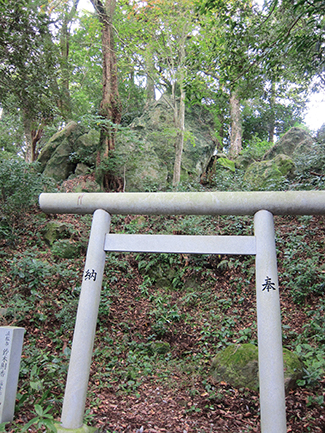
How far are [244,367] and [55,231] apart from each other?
523 cm

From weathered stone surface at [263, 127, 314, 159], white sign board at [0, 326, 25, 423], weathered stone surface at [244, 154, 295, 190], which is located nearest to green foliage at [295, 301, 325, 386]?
white sign board at [0, 326, 25, 423]

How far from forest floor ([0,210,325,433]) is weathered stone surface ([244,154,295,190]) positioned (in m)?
1.68

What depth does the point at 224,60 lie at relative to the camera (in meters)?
5.65

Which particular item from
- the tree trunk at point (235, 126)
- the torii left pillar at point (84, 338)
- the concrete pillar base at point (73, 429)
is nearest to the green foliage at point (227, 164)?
the tree trunk at point (235, 126)

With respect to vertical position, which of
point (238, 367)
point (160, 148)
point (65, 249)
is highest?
point (160, 148)

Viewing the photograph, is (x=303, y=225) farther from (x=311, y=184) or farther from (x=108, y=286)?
(x=108, y=286)

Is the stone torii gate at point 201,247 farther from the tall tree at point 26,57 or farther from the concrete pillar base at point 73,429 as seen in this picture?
the tall tree at point 26,57

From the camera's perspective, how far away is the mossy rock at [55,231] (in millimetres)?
7285

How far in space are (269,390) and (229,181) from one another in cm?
820

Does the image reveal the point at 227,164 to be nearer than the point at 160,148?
No

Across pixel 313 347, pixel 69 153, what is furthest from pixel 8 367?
pixel 69 153

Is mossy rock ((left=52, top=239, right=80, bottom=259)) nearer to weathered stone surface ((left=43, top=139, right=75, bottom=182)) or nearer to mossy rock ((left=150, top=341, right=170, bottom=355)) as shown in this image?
mossy rock ((left=150, top=341, right=170, bottom=355))

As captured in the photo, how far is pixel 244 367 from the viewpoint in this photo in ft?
13.0

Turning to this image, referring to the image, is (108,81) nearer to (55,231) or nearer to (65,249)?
(55,231)
